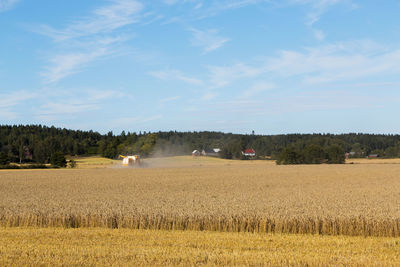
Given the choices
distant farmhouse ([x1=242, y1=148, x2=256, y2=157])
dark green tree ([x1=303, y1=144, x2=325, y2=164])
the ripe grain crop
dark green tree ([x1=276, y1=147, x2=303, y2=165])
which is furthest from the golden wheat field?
distant farmhouse ([x1=242, y1=148, x2=256, y2=157])

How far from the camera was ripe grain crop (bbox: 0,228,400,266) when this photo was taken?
9789mm

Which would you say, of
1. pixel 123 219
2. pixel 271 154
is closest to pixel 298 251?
pixel 123 219

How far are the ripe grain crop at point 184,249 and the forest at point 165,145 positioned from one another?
67.2 metres

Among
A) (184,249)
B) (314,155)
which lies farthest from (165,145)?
(184,249)

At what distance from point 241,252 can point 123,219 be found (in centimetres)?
581

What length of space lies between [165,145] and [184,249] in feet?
356

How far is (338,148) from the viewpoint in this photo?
8119cm

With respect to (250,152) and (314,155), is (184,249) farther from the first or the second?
(250,152)

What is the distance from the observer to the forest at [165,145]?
84938 mm

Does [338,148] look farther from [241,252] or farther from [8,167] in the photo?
[241,252]

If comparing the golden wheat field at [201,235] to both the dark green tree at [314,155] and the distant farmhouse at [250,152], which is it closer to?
the dark green tree at [314,155]

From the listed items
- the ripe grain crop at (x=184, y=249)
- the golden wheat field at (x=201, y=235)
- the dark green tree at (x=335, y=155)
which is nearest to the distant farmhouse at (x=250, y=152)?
the dark green tree at (x=335, y=155)

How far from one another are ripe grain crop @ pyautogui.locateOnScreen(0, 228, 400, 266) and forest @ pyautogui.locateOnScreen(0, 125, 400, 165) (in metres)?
67.2

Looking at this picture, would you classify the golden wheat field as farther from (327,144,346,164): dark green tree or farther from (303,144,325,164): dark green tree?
(327,144,346,164): dark green tree
